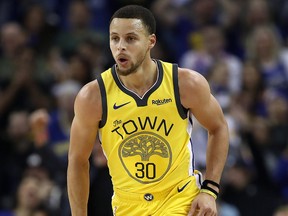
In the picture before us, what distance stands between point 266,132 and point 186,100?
524 cm

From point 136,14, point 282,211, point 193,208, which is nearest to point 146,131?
point 193,208

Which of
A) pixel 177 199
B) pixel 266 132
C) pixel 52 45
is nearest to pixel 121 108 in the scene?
pixel 177 199

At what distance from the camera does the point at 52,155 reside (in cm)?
969

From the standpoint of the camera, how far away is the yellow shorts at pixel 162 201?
5883mm

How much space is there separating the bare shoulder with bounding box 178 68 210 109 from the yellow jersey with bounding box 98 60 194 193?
42 mm

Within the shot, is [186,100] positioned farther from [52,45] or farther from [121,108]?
[52,45]

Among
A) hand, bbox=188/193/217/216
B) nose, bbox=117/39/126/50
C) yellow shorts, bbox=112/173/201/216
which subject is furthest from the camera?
yellow shorts, bbox=112/173/201/216

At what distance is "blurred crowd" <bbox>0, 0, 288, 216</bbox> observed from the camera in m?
9.73

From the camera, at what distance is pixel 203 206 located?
19.0 feet

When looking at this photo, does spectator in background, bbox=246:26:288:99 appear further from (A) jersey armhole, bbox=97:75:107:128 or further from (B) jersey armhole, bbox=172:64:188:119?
(A) jersey armhole, bbox=97:75:107:128

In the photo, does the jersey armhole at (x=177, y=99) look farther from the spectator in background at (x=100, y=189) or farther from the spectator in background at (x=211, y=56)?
the spectator in background at (x=211, y=56)

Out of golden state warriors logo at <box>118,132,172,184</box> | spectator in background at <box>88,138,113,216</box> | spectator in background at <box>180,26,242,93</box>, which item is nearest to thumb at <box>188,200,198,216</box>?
golden state warriors logo at <box>118,132,172,184</box>

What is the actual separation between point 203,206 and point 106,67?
5.80 metres

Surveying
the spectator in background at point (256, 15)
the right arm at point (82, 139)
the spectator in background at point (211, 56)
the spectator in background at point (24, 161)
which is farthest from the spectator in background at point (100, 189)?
the spectator in background at point (256, 15)
